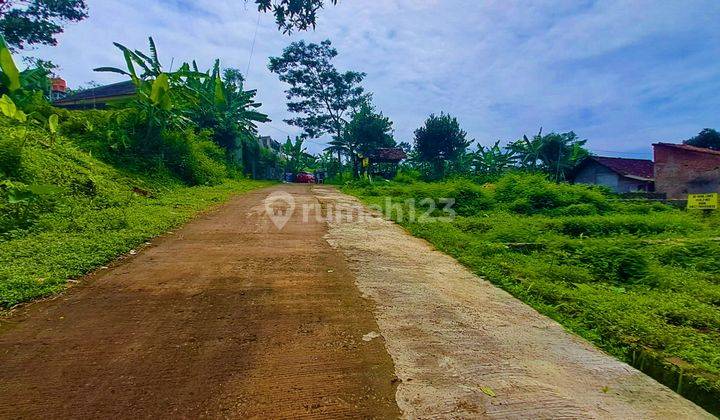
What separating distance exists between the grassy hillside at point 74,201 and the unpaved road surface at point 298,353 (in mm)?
573

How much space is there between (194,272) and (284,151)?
32195 millimetres

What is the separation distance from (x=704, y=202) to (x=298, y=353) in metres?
11.2

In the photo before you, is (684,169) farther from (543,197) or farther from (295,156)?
(295,156)

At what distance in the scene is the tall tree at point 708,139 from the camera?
88.2 feet

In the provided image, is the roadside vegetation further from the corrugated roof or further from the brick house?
the brick house

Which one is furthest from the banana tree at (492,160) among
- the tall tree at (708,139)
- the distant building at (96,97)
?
the distant building at (96,97)

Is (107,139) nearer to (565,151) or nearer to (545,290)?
(545,290)

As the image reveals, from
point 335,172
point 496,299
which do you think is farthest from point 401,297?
point 335,172

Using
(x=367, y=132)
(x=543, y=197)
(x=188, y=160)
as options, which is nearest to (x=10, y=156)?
(x=188, y=160)

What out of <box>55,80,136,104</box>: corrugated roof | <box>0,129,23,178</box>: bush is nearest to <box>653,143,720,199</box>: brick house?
<box>0,129,23,178</box>: bush

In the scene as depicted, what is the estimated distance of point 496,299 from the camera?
13.2ft

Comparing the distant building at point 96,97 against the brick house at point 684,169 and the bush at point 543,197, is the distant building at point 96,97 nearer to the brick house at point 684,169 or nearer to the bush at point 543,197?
the bush at point 543,197

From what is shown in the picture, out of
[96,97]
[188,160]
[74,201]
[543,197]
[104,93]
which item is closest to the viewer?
[74,201]

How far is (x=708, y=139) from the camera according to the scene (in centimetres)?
2730
